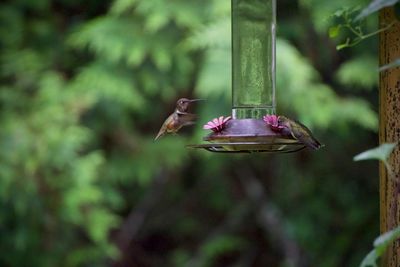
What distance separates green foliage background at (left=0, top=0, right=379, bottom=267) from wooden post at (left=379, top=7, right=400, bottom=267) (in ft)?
11.3

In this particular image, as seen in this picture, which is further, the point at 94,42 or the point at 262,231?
the point at 262,231

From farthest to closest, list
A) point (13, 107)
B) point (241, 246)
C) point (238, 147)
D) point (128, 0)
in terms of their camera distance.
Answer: point (241, 246)
point (13, 107)
point (128, 0)
point (238, 147)

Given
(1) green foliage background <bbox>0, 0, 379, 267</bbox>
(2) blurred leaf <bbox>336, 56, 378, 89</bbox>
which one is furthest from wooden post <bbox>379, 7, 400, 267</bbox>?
(2) blurred leaf <bbox>336, 56, 378, 89</bbox>

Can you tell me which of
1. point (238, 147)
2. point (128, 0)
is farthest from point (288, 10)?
point (238, 147)

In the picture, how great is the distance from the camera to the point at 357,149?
6934 millimetres

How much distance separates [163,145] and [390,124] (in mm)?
4878

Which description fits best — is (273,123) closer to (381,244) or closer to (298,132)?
(298,132)

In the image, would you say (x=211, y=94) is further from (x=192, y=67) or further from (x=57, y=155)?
(x=57, y=155)

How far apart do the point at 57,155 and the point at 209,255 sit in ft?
5.80

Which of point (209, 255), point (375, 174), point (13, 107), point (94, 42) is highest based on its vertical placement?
point (94, 42)

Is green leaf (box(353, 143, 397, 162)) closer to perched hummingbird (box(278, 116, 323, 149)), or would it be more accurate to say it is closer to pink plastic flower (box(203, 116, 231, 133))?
perched hummingbird (box(278, 116, 323, 149))

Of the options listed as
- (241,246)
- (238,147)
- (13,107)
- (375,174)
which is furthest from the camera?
(241,246)

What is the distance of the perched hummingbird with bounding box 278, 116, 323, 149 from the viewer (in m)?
2.37

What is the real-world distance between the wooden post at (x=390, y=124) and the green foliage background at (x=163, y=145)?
3456 mm
